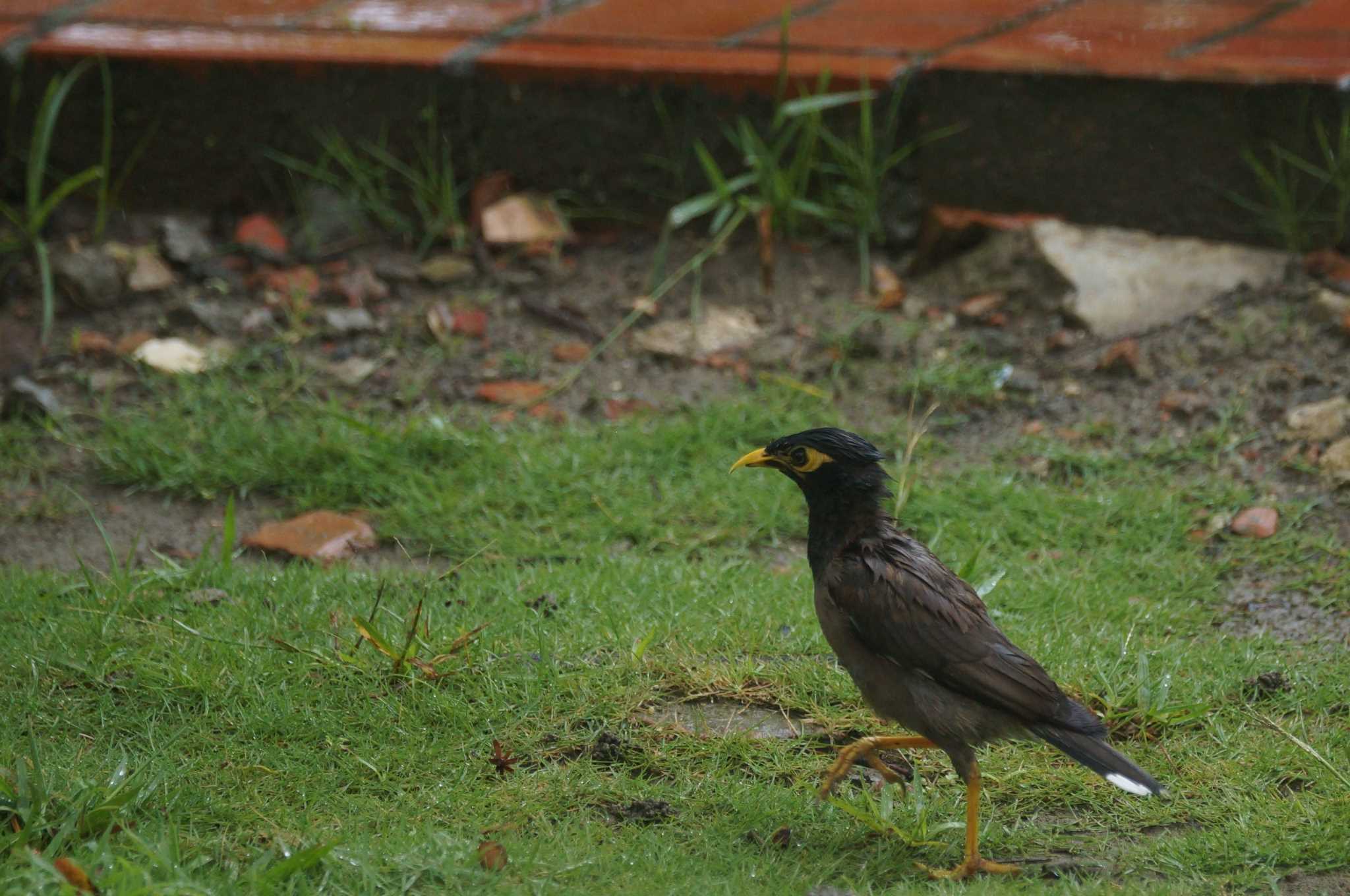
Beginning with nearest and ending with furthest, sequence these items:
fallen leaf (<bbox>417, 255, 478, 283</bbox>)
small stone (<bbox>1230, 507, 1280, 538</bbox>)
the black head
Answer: the black head < small stone (<bbox>1230, 507, 1280, 538</bbox>) < fallen leaf (<bbox>417, 255, 478, 283</bbox>)

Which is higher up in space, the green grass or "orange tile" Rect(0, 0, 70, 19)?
"orange tile" Rect(0, 0, 70, 19)

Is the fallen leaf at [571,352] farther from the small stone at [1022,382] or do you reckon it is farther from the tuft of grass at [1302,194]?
the tuft of grass at [1302,194]

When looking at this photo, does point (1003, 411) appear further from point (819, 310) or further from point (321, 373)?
point (321, 373)

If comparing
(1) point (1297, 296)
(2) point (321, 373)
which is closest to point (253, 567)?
(2) point (321, 373)

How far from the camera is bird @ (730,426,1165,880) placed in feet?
11.3

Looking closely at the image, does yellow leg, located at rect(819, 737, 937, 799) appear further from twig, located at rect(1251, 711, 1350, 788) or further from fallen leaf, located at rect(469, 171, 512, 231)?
fallen leaf, located at rect(469, 171, 512, 231)

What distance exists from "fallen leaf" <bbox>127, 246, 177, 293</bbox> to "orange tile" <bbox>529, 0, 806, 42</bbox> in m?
1.89

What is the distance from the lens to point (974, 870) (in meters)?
3.37

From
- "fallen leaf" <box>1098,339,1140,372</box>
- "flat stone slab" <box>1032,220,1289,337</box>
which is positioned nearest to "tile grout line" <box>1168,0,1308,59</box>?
"flat stone slab" <box>1032,220,1289,337</box>

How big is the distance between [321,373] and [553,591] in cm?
190

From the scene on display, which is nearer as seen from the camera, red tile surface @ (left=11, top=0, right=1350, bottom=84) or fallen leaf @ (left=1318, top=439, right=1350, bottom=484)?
fallen leaf @ (left=1318, top=439, right=1350, bottom=484)

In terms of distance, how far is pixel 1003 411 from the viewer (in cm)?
572

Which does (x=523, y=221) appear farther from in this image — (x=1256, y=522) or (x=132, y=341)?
(x=1256, y=522)

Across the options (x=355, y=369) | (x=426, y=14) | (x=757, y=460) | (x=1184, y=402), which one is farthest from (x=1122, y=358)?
(x=426, y=14)
